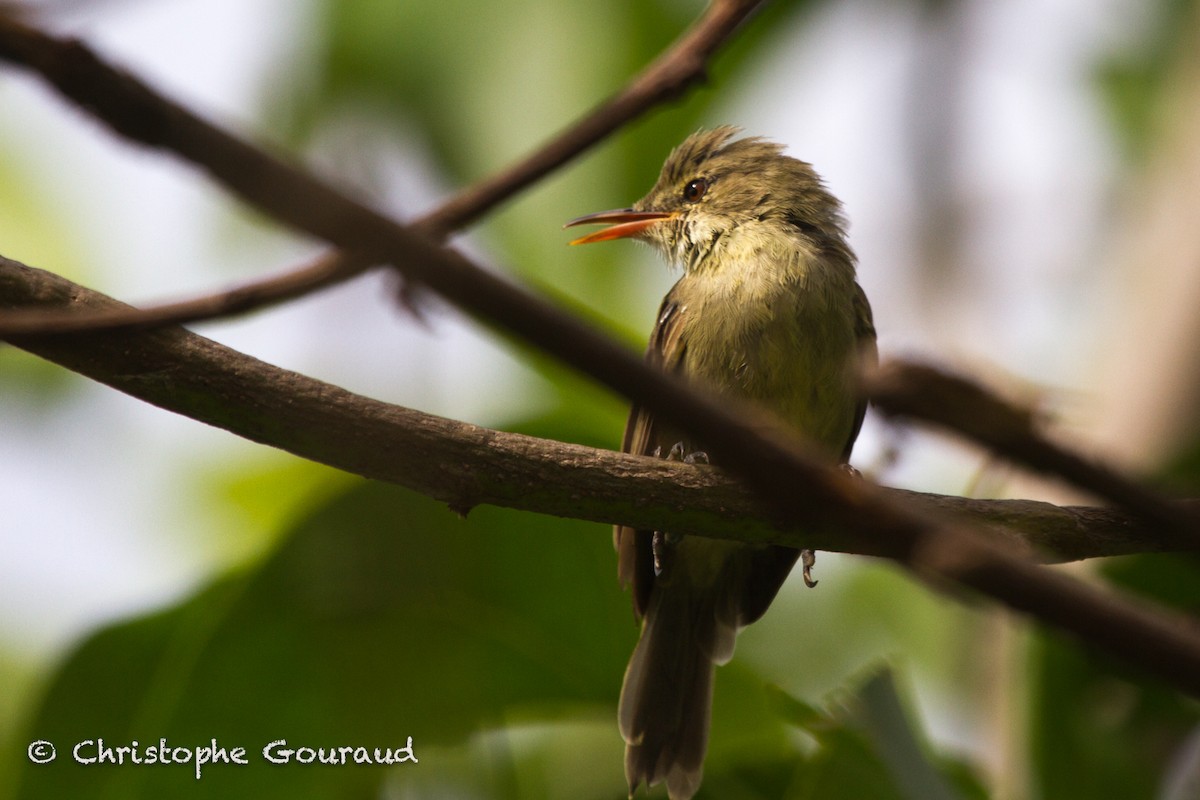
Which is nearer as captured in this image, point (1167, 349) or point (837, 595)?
point (1167, 349)

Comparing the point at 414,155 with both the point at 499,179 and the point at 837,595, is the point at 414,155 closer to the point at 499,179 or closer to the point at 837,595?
the point at 837,595

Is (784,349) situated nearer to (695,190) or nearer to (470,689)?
(695,190)

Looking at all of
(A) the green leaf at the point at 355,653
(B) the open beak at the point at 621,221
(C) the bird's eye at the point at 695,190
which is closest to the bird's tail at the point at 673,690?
(A) the green leaf at the point at 355,653

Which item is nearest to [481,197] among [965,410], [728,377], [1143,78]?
[965,410]

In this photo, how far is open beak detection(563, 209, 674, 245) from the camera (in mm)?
5309

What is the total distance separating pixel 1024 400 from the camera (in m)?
1.10

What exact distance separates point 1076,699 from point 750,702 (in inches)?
41.0

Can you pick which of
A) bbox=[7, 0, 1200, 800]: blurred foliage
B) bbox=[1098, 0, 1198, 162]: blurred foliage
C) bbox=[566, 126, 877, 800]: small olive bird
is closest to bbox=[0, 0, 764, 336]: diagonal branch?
bbox=[7, 0, 1200, 800]: blurred foliage

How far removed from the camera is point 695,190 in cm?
540

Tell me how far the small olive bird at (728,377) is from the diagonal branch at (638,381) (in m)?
2.86

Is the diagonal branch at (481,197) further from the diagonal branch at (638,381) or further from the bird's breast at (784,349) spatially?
the bird's breast at (784,349)

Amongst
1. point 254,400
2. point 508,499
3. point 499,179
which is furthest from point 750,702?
point 499,179

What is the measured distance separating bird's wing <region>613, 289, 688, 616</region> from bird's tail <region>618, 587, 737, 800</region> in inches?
7.5

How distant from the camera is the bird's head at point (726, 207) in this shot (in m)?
4.80
